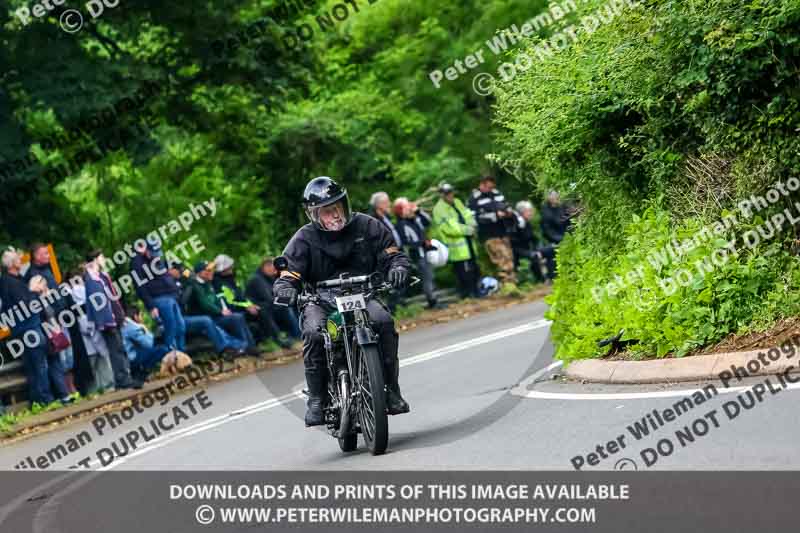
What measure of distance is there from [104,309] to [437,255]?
765 cm

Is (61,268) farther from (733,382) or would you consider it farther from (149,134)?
(733,382)

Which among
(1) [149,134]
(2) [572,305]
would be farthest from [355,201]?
(2) [572,305]

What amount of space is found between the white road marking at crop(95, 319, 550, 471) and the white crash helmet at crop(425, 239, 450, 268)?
4.27m

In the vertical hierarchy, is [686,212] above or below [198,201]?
below

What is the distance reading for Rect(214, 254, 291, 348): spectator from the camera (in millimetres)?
21812

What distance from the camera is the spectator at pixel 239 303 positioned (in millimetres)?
21812

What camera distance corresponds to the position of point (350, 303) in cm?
1057

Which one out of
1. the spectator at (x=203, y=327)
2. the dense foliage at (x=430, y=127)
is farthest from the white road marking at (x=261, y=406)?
the spectator at (x=203, y=327)

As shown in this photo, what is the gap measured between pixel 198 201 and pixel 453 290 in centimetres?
527

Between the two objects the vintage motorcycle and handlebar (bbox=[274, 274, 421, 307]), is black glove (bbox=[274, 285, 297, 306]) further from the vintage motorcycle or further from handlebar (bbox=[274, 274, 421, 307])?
the vintage motorcycle

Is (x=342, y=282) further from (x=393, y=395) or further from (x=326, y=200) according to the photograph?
(x=393, y=395)

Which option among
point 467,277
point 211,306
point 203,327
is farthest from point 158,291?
point 467,277

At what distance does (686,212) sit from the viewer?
42.6 feet

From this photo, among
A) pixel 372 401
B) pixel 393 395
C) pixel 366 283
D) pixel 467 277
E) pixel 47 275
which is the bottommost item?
pixel 467 277
